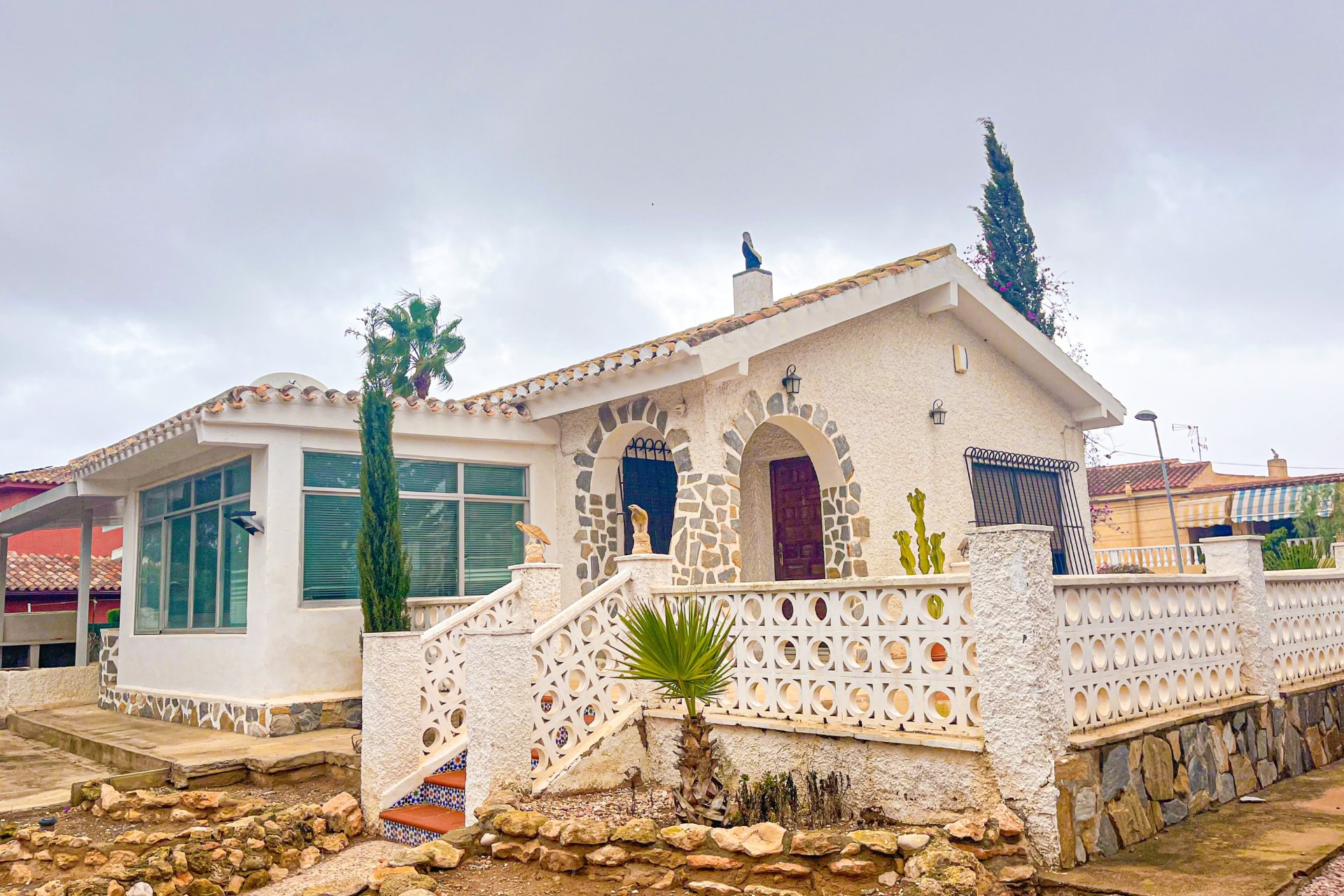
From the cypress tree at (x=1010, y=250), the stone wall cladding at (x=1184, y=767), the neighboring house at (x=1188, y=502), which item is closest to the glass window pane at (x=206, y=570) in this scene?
the stone wall cladding at (x=1184, y=767)

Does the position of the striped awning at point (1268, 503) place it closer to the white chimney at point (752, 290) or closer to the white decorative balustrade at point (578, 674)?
the white chimney at point (752, 290)

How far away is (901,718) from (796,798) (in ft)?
2.80

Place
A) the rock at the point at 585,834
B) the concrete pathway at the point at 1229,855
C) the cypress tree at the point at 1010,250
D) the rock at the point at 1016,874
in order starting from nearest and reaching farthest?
the concrete pathway at the point at 1229,855 → the rock at the point at 1016,874 → the rock at the point at 585,834 → the cypress tree at the point at 1010,250

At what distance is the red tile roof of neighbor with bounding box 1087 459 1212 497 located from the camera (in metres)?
27.3

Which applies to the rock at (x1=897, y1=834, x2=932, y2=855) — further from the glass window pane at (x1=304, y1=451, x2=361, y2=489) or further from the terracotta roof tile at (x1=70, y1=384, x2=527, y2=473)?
the glass window pane at (x1=304, y1=451, x2=361, y2=489)

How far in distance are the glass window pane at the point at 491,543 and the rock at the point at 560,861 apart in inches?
234

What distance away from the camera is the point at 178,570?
1195cm

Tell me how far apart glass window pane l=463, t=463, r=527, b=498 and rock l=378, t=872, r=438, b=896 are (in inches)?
251

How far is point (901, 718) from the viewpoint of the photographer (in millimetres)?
5816

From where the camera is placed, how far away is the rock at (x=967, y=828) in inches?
188

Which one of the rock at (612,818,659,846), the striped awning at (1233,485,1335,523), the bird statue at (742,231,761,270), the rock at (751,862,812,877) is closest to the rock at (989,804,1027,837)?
the rock at (751,862,812,877)

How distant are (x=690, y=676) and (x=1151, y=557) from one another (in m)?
14.3

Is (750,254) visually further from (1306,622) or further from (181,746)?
(181,746)

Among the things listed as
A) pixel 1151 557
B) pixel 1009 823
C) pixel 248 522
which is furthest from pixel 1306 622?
pixel 1151 557
